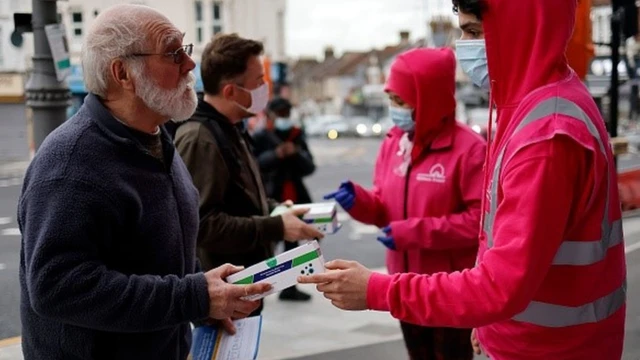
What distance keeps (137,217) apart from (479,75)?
128cm

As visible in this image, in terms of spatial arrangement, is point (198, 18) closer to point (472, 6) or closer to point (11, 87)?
point (11, 87)

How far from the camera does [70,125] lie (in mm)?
2166

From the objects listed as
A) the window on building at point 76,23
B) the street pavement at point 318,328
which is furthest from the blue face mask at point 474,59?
the window on building at point 76,23

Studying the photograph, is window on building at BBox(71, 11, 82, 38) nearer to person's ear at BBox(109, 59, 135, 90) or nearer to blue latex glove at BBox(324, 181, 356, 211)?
blue latex glove at BBox(324, 181, 356, 211)

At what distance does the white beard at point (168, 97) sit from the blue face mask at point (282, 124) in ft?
15.3

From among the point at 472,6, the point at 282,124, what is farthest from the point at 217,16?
the point at 472,6

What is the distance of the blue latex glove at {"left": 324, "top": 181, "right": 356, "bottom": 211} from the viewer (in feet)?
12.0

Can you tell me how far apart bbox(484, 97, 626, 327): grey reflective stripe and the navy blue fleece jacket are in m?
0.93

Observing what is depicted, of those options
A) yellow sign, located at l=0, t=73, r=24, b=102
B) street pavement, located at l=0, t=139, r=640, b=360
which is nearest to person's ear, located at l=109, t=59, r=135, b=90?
street pavement, located at l=0, t=139, r=640, b=360

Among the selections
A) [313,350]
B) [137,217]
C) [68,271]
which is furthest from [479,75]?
[313,350]

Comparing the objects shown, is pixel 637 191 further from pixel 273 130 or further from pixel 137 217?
pixel 137 217

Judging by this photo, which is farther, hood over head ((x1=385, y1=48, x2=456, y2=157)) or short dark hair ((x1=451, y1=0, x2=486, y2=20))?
hood over head ((x1=385, y1=48, x2=456, y2=157))

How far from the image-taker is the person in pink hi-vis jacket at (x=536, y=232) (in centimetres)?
174

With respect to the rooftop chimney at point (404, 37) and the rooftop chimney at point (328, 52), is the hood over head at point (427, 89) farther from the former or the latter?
the rooftop chimney at point (328, 52)
